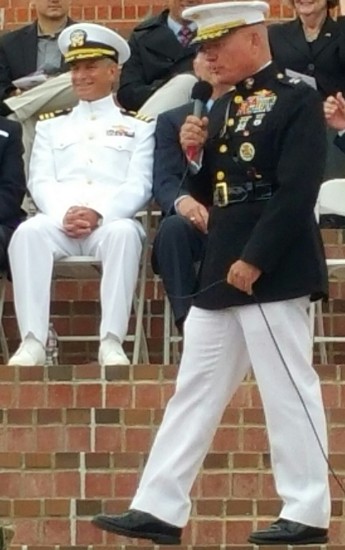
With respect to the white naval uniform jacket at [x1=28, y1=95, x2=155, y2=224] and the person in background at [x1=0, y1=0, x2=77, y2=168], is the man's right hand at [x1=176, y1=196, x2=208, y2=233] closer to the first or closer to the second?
the white naval uniform jacket at [x1=28, y1=95, x2=155, y2=224]

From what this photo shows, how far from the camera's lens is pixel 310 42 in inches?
474

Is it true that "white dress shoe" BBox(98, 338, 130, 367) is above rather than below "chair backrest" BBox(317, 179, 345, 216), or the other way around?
below

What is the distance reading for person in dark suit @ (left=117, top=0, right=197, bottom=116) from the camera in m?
12.2

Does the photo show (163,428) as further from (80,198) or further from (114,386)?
(80,198)

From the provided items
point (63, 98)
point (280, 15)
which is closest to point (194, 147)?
point (63, 98)

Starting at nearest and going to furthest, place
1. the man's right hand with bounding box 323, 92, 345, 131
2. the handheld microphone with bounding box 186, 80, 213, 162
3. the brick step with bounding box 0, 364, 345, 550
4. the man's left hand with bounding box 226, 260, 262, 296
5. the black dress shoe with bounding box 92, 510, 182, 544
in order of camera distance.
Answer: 1. the man's left hand with bounding box 226, 260, 262, 296
2. the black dress shoe with bounding box 92, 510, 182, 544
3. the handheld microphone with bounding box 186, 80, 213, 162
4. the man's right hand with bounding box 323, 92, 345, 131
5. the brick step with bounding box 0, 364, 345, 550

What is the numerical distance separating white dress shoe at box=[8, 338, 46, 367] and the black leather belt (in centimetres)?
221

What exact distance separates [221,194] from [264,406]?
0.76m

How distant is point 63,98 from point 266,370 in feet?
14.2

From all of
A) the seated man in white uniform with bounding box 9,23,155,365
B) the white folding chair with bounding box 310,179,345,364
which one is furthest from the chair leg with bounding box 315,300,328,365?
the seated man in white uniform with bounding box 9,23,155,365

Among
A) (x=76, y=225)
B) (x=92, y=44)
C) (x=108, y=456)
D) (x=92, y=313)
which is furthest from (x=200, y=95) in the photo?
(x=92, y=313)

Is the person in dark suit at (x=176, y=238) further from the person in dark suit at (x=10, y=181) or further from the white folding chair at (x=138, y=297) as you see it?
the person in dark suit at (x=10, y=181)

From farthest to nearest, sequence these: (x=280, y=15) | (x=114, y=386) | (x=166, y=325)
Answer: (x=280, y=15)
(x=166, y=325)
(x=114, y=386)

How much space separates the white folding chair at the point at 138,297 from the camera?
10.5 metres
